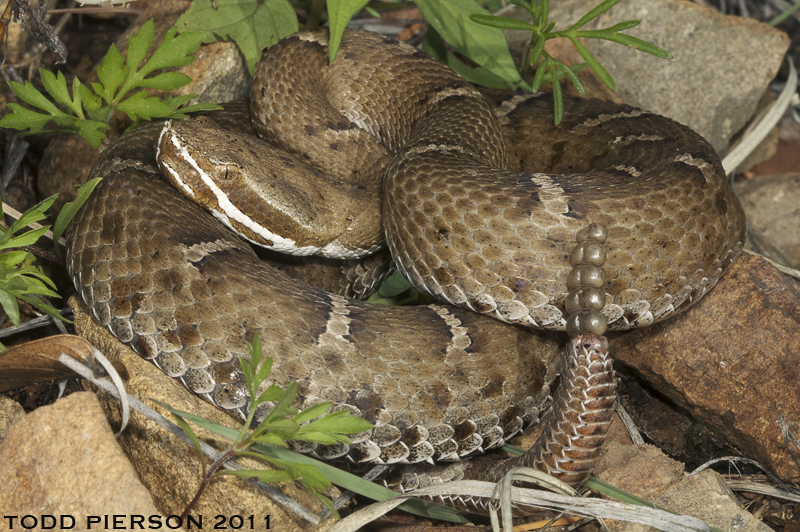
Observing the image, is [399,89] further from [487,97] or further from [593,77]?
[593,77]

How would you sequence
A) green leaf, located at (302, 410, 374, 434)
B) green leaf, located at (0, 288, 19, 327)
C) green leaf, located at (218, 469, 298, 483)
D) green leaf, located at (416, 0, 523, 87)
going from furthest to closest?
green leaf, located at (416, 0, 523, 87)
green leaf, located at (0, 288, 19, 327)
green leaf, located at (302, 410, 374, 434)
green leaf, located at (218, 469, 298, 483)

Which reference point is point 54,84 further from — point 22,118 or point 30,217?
point 30,217

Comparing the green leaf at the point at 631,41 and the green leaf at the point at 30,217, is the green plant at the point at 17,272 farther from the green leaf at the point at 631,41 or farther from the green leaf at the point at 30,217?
the green leaf at the point at 631,41

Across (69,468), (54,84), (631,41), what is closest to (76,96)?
(54,84)

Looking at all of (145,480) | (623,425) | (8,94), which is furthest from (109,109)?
(623,425)

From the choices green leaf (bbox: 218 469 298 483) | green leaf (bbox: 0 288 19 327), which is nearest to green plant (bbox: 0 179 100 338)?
green leaf (bbox: 0 288 19 327)

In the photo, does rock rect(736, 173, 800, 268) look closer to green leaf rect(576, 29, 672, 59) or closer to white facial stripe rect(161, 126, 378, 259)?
green leaf rect(576, 29, 672, 59)
